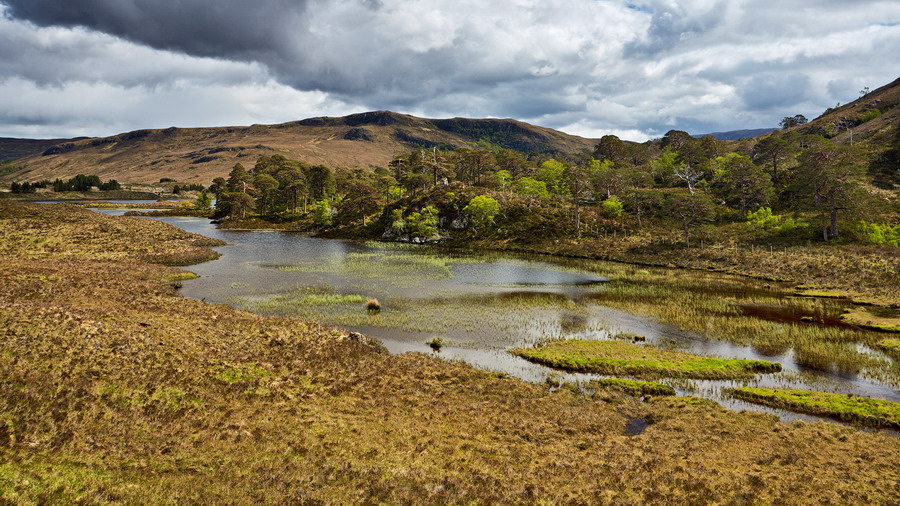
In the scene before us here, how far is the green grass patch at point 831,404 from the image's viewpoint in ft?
71.8

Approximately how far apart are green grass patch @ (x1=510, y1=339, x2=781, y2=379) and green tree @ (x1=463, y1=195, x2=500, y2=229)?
77.3 metres

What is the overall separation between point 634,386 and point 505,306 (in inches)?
802

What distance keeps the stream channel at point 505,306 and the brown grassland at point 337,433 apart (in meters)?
4.69

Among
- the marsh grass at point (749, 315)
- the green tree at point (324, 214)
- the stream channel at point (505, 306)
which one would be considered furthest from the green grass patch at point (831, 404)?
the green tree at point (324, 214)

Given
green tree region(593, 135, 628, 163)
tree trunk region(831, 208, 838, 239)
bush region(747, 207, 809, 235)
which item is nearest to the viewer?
tree trunk region(831, 208, 838, 239)

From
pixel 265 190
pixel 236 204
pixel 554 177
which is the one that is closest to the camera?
pixel 554 177

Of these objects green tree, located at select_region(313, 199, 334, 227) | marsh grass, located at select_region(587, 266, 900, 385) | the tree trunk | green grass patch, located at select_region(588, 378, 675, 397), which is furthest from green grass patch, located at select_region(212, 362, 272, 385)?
green tree, located at select_region(313, 199, 334, 227)

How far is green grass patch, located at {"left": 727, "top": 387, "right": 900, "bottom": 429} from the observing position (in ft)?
71.8

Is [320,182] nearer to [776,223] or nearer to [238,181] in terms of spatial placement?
[238,181]

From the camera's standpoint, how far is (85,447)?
14.3 m

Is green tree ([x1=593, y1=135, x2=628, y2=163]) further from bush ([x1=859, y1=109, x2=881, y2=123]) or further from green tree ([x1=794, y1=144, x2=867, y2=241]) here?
green tree ([x1=794, y1=144, x2=867, y2=241])

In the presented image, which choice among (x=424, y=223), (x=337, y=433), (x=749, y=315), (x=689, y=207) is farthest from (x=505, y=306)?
(x=424, y=223)

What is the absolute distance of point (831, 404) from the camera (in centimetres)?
2314

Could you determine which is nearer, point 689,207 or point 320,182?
point 689,207
